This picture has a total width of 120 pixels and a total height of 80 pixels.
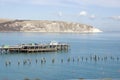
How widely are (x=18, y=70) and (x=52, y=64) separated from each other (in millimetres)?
12684

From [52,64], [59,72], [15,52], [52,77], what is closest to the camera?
[52,77]

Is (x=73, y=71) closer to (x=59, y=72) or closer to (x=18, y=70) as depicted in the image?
(x=59, y=72)

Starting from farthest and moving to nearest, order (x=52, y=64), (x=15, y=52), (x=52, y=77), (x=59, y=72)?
(x=15, y=52), (x=52, y=64), (x=59, y=72), (x=52, y=77)

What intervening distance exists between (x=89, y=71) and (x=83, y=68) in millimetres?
4469

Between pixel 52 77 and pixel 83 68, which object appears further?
pixel 83 68

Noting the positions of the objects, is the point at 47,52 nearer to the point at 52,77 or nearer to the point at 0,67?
the point at 0,67

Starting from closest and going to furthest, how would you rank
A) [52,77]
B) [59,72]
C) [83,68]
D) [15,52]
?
[52,77] < [59,72] < [83,68] < [15,52]

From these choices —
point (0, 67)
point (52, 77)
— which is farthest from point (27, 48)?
point (52, 77)

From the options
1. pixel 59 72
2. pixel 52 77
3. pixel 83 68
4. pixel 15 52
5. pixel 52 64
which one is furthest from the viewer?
pixel 15 52

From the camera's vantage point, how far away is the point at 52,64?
81.9 m

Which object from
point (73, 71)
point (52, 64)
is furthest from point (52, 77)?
point (52, 64)

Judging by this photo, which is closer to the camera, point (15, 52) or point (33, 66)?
point (33, 66)

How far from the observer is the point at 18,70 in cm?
7100

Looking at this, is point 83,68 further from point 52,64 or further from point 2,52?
point 2,52
